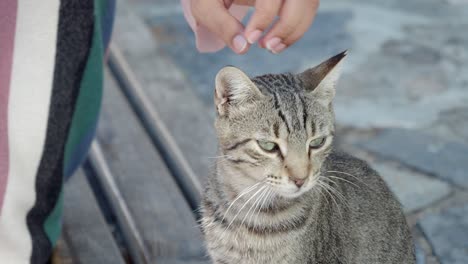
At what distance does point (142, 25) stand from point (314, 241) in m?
2.03

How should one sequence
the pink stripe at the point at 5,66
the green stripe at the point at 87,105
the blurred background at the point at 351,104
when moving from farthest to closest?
the blurred background at the point at 351,104, the green stripe at the point at 87,105, the pink stripe at the point at 5,66

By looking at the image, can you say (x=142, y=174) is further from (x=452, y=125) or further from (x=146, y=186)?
(x=452, y=125)

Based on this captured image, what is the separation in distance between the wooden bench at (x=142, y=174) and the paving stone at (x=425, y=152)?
67 cm

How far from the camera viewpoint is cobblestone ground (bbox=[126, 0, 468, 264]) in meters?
2.86

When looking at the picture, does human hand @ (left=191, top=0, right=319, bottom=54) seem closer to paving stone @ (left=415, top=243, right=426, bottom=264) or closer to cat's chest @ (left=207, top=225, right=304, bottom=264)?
cat's chest @ (left=207, top=225, right=304, bottom=264)

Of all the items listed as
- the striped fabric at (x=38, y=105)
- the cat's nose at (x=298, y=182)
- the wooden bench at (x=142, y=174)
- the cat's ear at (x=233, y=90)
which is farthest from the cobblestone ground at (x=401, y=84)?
the striped fabric at (x=38, y=105)

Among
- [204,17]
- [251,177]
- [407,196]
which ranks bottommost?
[407,196]

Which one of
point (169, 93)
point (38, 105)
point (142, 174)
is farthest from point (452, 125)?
point (38, 105)

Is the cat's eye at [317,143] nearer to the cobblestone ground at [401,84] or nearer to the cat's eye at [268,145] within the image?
the cat's eye at [268,145]

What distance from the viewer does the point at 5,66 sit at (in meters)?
2.14

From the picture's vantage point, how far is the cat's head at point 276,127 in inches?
79.7

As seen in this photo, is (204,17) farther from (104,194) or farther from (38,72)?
(104,194)

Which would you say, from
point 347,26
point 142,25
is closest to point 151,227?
point 142,25

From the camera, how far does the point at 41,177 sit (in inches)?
89.0
